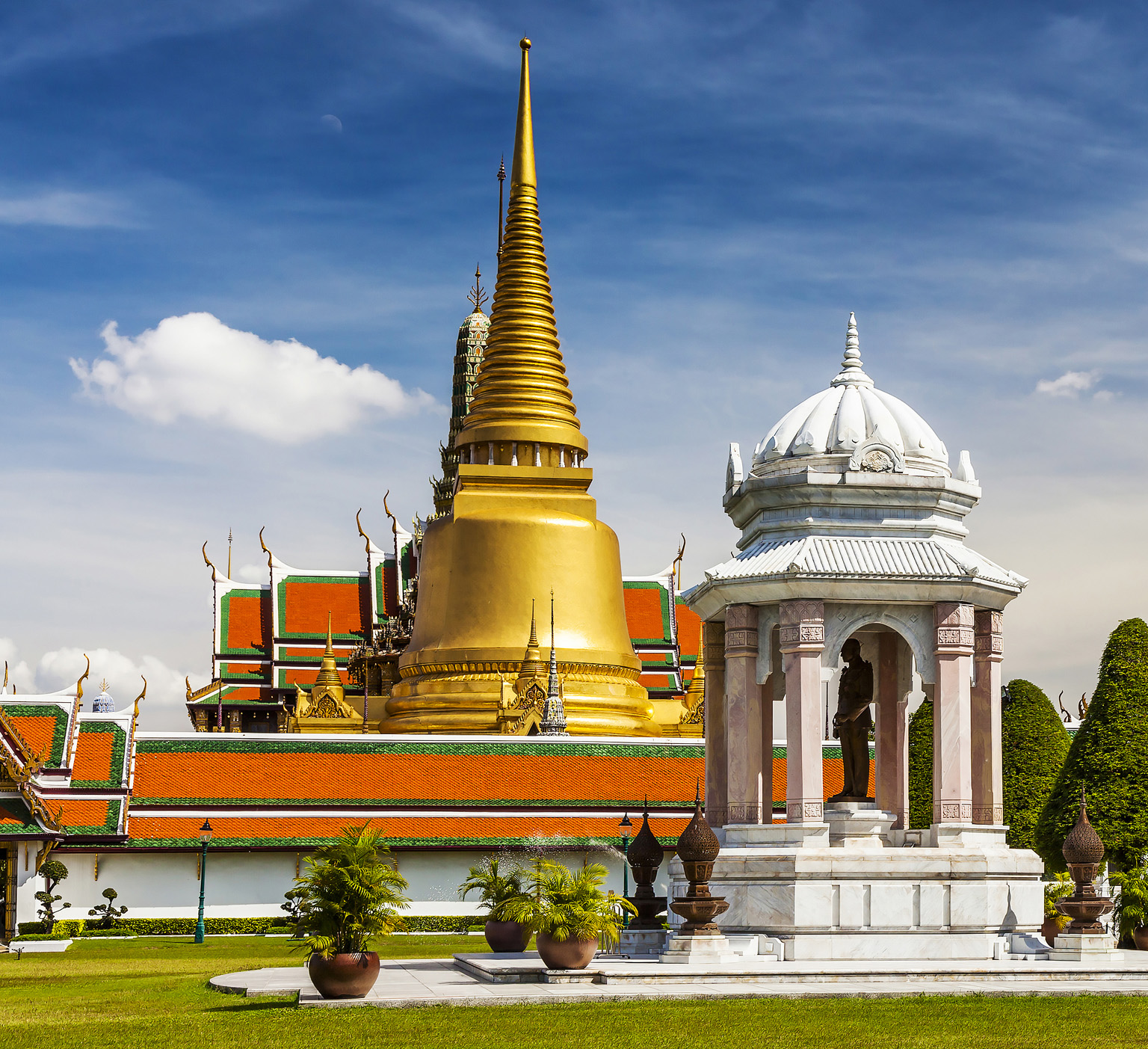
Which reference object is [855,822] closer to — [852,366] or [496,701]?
[852,366]

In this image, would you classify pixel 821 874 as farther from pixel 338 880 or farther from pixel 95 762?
pixel 95 762

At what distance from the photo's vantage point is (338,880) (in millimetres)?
17641

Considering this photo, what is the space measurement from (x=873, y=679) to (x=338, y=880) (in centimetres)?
974

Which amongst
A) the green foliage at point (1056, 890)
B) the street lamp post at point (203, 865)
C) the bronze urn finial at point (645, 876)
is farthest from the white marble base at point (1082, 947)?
the street lamp post at point (203, 865)

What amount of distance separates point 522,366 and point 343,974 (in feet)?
118

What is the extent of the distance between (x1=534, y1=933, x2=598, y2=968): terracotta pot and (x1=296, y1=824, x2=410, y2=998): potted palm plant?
7.00 feet

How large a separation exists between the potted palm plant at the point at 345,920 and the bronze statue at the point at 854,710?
27.6 ft

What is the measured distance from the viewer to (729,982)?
18500mm

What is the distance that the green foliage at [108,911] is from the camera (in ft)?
119

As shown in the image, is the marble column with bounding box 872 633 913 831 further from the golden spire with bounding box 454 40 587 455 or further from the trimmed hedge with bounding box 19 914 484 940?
the golden spire with bounding box 454 40 587 455

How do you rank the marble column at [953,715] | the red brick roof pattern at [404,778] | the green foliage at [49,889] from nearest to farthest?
1. the marble column at [953,715]
2. the green foliage at [49,889]
3. the red brick roof pattern at [404,778]

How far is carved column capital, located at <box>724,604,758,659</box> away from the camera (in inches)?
898

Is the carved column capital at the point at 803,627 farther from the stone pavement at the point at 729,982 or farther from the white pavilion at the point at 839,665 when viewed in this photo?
the stone pavement at the point at 729,982

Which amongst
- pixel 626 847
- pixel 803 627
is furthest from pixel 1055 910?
pixel 626 847
